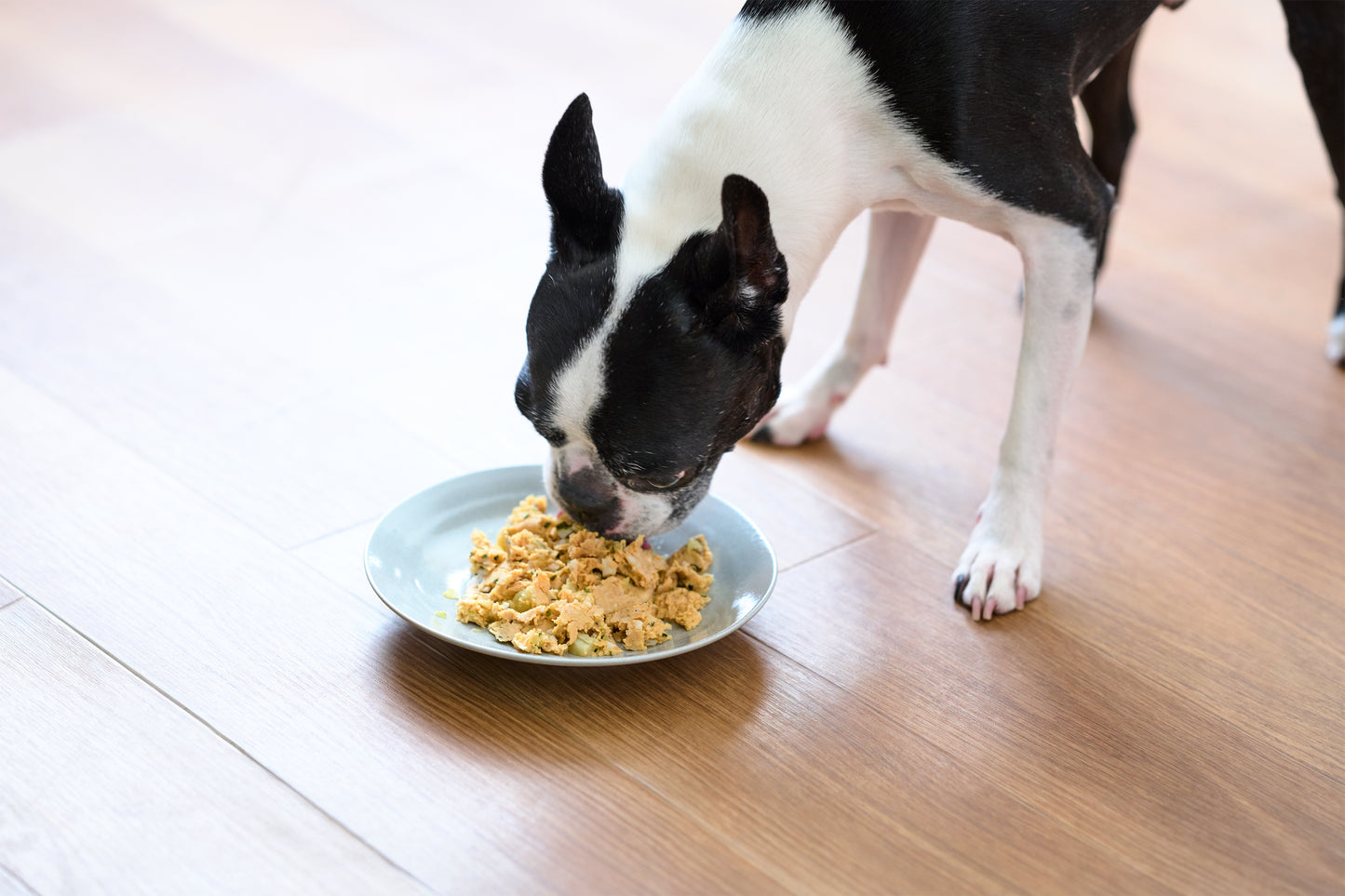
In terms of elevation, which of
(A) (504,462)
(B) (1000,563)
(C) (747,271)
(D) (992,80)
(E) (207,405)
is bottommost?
(E) (207,405)

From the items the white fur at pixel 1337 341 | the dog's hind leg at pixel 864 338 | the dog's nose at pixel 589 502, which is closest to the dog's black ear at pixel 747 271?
the dog's nose at pixel 589 502

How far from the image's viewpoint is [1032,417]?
2104mm

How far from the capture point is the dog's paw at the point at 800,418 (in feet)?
8.04

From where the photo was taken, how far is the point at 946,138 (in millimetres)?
1861

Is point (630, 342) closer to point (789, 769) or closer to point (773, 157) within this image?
point (773, 157)

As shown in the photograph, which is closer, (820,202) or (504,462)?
(820,202)

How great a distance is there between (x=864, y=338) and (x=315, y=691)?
118cm

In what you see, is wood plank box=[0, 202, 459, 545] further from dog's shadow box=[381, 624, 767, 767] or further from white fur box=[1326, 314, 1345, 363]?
white fur box=[1326, 314, 1345, 363]

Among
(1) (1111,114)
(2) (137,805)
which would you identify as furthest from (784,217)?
(1) (1111,114)

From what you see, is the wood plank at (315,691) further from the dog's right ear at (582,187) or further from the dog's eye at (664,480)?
the dog's right ear at (582,187)

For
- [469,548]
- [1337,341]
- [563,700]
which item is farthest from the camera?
[1337,341]

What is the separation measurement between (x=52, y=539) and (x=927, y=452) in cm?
145

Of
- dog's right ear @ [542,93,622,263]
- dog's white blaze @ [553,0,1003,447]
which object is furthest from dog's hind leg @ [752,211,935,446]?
dog's right ear @ [542,93,622,263]

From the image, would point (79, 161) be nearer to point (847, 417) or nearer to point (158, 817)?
point (847, 417)
